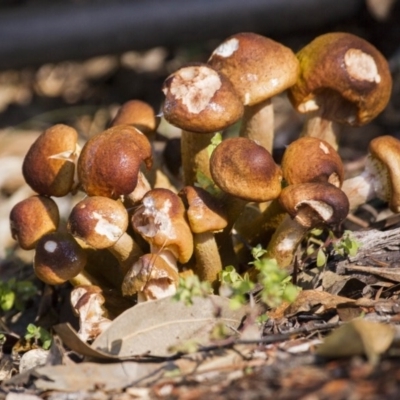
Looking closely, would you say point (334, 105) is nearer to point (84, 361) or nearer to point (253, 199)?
point (253, 199)

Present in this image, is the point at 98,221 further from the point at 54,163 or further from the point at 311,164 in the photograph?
the point at 311,164

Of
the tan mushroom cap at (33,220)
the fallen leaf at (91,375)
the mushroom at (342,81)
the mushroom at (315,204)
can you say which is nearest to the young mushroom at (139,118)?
the tan mushroom cap at (33,220)

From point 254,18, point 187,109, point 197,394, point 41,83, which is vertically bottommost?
point 41,83

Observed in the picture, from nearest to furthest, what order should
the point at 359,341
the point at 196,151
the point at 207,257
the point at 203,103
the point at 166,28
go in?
the point at 359,341
the point at 203,103
the point at 207,257
the point at 196,151
the point at 166,28

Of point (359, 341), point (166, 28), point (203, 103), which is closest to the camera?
point (359, 341)

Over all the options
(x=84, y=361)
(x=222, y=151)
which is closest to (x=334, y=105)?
(x=222, y=151)

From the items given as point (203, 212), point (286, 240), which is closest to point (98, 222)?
point (203, 212)

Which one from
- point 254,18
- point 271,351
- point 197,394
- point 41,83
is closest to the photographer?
point 197,394
